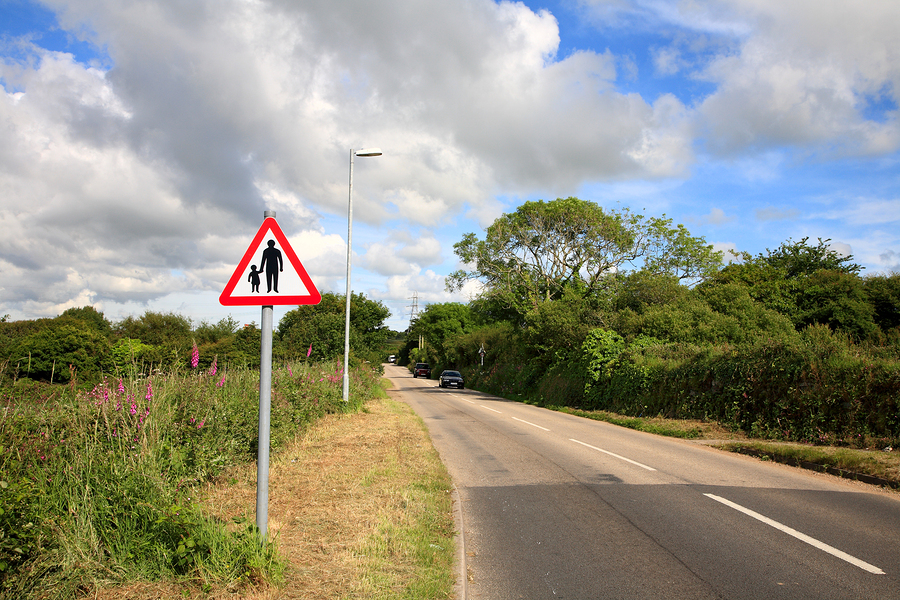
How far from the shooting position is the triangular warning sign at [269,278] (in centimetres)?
434

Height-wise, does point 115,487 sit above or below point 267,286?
below

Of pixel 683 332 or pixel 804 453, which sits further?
pixel 683 332

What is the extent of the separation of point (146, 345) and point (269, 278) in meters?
9.65

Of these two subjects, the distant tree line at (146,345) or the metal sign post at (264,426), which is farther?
the distant tree line at (146,345)

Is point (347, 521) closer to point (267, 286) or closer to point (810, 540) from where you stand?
point (267, 286)

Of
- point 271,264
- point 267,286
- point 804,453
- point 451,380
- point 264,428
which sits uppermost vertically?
point 271,264

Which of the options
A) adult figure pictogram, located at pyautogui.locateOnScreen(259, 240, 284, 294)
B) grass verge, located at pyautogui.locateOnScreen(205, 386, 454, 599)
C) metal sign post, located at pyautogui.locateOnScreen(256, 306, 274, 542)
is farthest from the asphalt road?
adult figure pictogram, located at pyautogui.locateOnScreen(259, 240, 284, 294)

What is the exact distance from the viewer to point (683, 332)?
77.2 ft

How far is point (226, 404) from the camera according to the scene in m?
7.64

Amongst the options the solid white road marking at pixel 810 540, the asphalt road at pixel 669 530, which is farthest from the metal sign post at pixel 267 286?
the solid white road marking at pixel 810 540

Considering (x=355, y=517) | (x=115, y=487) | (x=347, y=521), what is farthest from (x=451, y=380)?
Result: (x=115, y=487)

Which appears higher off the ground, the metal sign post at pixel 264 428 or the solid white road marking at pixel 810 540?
the metal sign post at pixel 264 428

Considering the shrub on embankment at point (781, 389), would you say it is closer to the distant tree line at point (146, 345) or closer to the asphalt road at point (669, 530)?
the asphalt road at point (669, 530)

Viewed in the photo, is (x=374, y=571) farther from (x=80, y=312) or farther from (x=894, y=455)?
(x=80, y=312)
